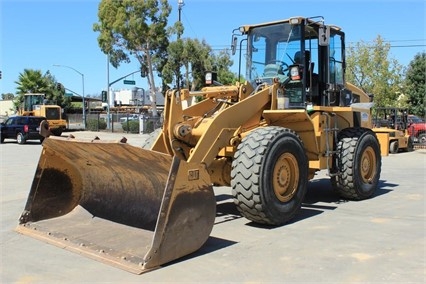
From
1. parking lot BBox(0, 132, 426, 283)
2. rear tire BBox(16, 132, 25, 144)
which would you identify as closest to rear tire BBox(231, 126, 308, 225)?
parking lot BBox(0, 132, 426, 283)

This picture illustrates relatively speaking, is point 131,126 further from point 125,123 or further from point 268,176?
point 268,176

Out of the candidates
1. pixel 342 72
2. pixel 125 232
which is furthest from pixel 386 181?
pixel 125 232

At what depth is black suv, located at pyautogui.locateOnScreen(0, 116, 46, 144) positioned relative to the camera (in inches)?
1076

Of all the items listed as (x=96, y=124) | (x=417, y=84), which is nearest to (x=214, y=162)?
(x=417, y=84)

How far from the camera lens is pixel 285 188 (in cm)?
671

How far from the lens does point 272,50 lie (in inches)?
325

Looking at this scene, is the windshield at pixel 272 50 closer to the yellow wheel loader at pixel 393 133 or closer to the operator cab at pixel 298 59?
the operator cab at pixel 298 59

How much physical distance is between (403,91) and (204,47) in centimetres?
1634

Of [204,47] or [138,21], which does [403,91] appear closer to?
[204,47]

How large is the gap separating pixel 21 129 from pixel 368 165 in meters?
23.2

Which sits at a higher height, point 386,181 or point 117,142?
point 117,142

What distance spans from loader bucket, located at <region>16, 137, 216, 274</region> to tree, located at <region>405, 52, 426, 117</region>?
32989 millimetres

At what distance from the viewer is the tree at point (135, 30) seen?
38406 mm

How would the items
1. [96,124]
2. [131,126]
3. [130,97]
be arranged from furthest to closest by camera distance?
[130,97]
[96,124]
[131,126]
